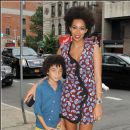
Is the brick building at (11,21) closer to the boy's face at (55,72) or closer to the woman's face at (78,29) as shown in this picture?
the woman's face at (78,29)

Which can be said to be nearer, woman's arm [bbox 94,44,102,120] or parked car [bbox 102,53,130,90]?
woman's arm [bbox 94,44,102,120]

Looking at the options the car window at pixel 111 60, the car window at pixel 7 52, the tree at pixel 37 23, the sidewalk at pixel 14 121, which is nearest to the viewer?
the sidewalk at pixel 14 121

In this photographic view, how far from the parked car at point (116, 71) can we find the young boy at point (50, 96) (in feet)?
33.3

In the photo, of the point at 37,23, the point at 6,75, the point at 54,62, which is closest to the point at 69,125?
the point at 54,62

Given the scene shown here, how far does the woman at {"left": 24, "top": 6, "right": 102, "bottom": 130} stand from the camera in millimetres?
3764

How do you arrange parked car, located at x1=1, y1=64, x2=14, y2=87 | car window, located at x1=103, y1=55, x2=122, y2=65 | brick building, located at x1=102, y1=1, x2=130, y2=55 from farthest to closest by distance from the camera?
brick building, located at x1=102, y1=1, x2=130, y2=55, parked car, located at x1=1, y1=64, x2=14, y2=87, car window, located at x1=103, y1=55, x2=122, y2=65

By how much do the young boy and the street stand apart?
3668 millimetres

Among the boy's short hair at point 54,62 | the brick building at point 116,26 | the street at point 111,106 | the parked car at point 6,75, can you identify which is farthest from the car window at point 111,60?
the brick building at point 116,26

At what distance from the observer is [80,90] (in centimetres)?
376

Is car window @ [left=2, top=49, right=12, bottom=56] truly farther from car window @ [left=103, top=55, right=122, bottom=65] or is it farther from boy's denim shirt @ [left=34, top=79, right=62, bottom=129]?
boy's denim shirt @ [left=34, top=79, right=62, bottom=129]

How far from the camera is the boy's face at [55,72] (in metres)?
3.77

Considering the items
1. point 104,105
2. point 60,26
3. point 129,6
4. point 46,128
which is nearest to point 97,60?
point 46,128

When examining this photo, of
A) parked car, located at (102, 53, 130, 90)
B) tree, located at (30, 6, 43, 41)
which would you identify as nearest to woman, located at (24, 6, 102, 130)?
parked car, located at (102, 53, 130, 90)

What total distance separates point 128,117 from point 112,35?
35983 mm
